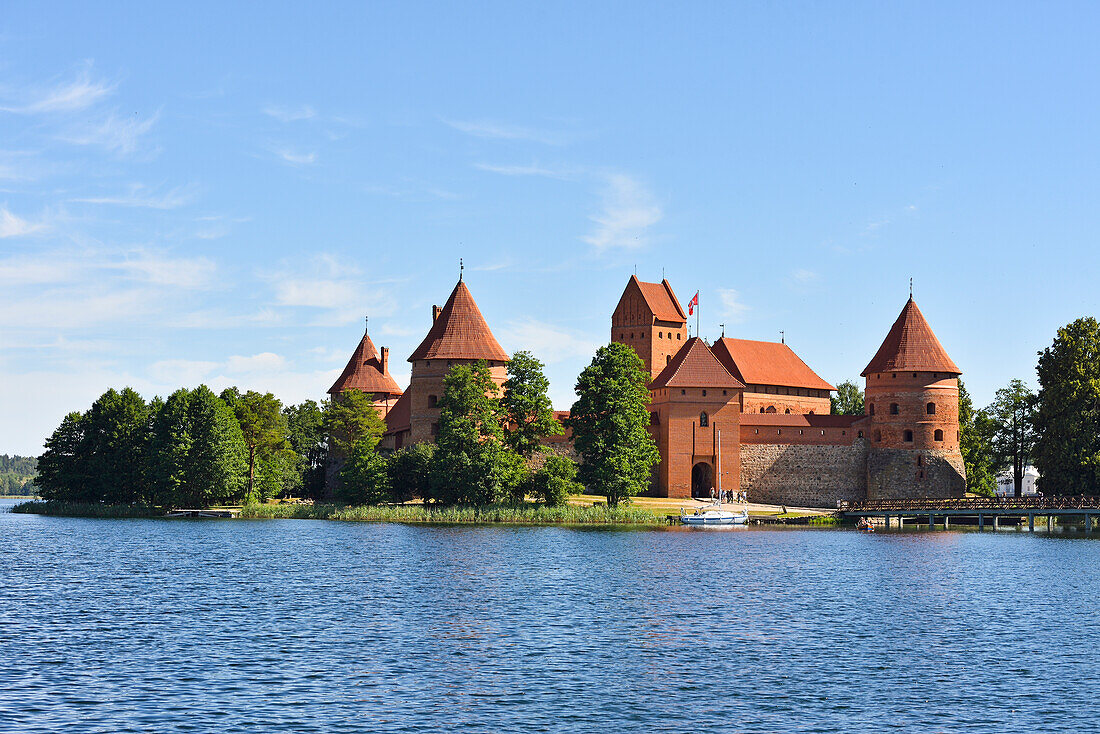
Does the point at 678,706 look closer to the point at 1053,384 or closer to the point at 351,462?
the point at 351,462

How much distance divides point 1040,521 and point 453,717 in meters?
62.4

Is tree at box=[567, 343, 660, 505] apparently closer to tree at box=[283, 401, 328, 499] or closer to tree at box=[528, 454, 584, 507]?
tree at box=[528, 454, 584, 507]

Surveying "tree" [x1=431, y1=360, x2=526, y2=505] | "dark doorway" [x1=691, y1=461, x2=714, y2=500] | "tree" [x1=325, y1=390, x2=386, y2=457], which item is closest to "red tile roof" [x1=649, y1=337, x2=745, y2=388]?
"dark doorway" [x1=691, y1=461, x2=714, y2=500]

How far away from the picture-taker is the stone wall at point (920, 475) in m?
70.2

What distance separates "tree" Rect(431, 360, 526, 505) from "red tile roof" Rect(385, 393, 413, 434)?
1343 centimetres

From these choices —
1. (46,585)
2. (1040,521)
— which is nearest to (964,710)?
(46,585)

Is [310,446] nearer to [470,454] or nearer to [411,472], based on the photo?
[411,472]

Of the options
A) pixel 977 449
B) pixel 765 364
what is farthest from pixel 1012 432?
pixel 765 364

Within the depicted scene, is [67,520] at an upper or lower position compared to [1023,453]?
lower

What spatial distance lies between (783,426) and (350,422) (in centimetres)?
2756

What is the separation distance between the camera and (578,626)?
83.9ft

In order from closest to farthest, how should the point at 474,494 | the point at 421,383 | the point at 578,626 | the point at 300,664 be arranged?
1. the point at 300,664
2. the point at 578,626
3. the point at 474,494
4. the point at 421,383

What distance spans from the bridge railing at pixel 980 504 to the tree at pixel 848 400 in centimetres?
2370

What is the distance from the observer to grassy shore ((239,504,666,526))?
5666 centimetres
